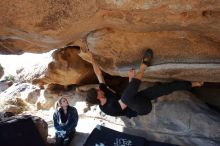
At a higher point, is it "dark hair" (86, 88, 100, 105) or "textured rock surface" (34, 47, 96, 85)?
"textured rock surface" (34, 47, 96, 85)

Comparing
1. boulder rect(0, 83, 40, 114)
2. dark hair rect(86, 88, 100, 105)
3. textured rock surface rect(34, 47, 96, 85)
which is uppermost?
textured rock surface rect(34, 47, 96, 85)

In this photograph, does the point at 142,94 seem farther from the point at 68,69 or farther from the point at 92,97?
the point at 68,69

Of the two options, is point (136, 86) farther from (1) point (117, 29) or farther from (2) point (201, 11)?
(2) point (201, 11)

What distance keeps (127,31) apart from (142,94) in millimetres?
887

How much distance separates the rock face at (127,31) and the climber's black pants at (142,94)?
189mm

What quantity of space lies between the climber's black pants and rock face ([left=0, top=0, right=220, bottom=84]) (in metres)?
0.19

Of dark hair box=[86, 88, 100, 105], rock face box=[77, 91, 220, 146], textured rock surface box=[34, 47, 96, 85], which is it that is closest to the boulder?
textured rock surface box=[34, 47, 96, 85]

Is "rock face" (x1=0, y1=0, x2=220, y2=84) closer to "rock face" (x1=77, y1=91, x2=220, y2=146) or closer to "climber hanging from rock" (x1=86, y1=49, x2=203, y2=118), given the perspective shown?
"climber hanging from rock" (x1=86, y1=49, x2=203, y2=118)

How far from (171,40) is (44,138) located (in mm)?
2494

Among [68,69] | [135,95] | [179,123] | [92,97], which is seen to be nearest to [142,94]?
[135,95]

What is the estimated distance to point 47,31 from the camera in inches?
178

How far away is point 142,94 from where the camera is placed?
4.88 meters

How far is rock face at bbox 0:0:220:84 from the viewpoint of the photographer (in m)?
3.93

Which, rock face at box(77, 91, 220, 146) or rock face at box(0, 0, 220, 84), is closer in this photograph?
rock face at box(0, 0, 220, 84)
